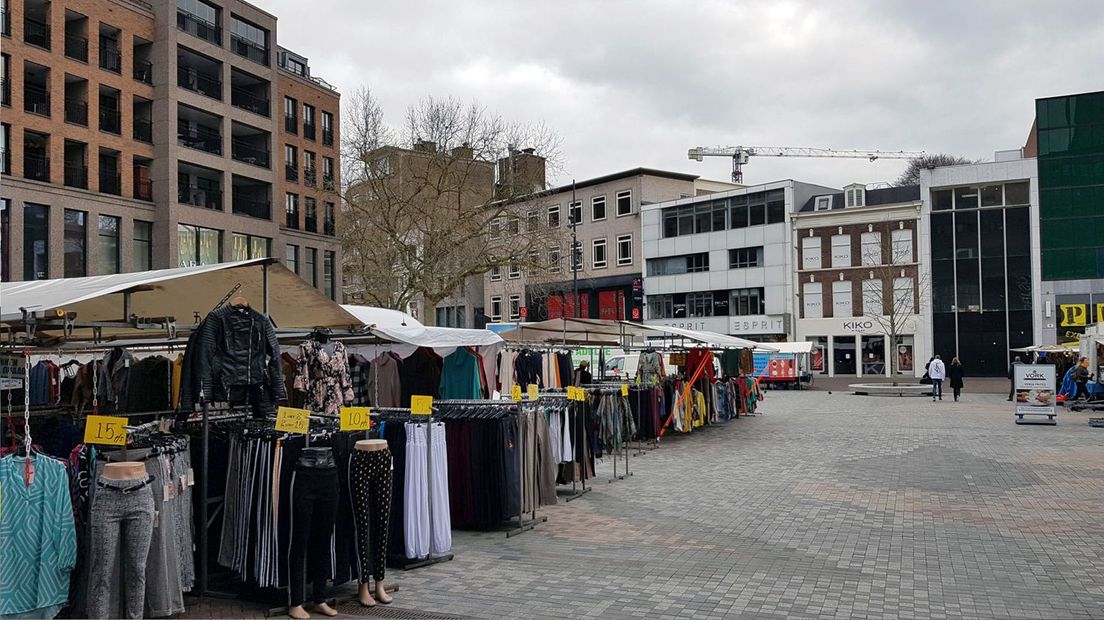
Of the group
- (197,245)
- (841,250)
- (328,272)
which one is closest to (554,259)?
(197,245)

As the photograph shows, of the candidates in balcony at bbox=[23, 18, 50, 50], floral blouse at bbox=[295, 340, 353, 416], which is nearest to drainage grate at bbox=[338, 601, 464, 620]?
floral blouse at bbox=[295, 340, 353, 416]

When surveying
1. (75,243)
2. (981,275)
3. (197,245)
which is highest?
(197,245)

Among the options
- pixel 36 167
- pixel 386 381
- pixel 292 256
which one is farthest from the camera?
pixel 292 256

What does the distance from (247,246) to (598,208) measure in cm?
2575

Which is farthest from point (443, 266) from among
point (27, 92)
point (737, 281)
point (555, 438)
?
point (737, 281)

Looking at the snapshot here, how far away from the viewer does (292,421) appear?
623 cm

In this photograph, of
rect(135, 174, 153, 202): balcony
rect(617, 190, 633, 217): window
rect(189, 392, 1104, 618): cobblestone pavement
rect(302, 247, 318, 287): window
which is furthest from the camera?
rect(617, 190, 633, 217): window

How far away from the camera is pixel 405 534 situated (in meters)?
7.41

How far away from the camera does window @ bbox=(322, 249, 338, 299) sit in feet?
161

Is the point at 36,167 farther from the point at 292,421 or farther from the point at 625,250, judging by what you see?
the point at 625,250

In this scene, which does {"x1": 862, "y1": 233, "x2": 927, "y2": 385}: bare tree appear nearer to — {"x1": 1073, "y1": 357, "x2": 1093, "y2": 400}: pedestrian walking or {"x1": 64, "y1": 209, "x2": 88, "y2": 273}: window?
{"x1": 1073, "y1": 357, "x2": 1093, "y2": 400}: pedestrian walking

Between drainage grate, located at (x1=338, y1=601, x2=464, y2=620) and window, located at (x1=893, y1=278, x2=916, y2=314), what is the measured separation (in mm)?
46052

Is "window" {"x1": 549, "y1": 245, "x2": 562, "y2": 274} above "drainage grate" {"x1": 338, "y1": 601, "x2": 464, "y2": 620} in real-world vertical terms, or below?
above

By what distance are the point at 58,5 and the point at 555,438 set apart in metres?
33.7
